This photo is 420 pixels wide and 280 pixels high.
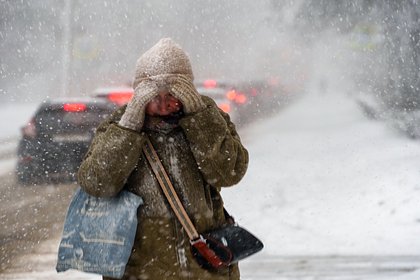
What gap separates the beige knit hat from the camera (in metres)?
2.43

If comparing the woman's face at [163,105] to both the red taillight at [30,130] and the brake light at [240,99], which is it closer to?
the red taillight at [30,130]

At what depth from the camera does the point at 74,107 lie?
29.3 ft

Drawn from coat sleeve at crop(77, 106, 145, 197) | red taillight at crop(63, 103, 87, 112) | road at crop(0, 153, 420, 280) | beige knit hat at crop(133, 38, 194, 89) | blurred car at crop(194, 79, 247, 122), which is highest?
blurred car at crop(194, 79, 247, 122)

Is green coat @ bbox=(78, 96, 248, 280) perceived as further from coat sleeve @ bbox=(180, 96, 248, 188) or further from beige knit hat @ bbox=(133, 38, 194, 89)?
beige knit hat @ bbox=(133, 38, 194, 89)

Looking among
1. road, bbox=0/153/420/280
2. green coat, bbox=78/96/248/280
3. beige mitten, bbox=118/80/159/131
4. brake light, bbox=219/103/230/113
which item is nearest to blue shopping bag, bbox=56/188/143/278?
green coat, bbox=78/96/248/280

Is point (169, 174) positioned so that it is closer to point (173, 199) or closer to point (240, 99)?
point (173, 199)

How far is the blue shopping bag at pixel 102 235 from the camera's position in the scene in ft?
7.76

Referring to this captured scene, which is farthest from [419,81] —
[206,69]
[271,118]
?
[206,69]

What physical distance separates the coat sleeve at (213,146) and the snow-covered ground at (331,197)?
8.77ft

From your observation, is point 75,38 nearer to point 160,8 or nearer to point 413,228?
point 160,8

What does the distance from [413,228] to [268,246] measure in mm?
1323

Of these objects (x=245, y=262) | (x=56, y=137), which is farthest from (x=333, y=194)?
(x=56, y=137)

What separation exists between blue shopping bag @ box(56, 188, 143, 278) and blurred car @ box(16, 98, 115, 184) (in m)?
6.55

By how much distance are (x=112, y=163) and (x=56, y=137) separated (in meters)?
6.78
